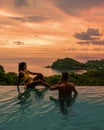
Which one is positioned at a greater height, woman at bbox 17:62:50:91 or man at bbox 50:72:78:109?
woman at bbox 17:62:50:91

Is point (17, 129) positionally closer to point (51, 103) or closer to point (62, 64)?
point (51, 103)

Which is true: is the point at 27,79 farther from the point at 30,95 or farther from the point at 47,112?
the point at 47,112

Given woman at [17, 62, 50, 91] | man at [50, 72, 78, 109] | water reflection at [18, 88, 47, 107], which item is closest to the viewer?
man at [50, 72, 78, 109]

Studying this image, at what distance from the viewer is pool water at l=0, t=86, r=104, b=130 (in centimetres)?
1052

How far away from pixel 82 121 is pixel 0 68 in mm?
19640

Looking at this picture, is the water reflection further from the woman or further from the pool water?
the woman

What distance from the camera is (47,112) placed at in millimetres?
12258

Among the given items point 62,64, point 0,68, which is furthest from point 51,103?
point 62,64

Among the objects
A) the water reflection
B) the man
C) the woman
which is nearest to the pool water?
the water reflection

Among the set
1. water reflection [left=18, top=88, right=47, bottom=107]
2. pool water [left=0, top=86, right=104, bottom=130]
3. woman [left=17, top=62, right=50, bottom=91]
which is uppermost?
woman [left=17, top=62, right=50, bottom=91]

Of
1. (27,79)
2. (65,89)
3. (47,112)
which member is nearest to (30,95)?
(27,79)

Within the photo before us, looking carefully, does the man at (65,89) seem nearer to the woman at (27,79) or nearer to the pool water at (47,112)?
the pool water at (47,112)

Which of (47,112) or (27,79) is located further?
(27,79)

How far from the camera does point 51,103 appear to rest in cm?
1374
